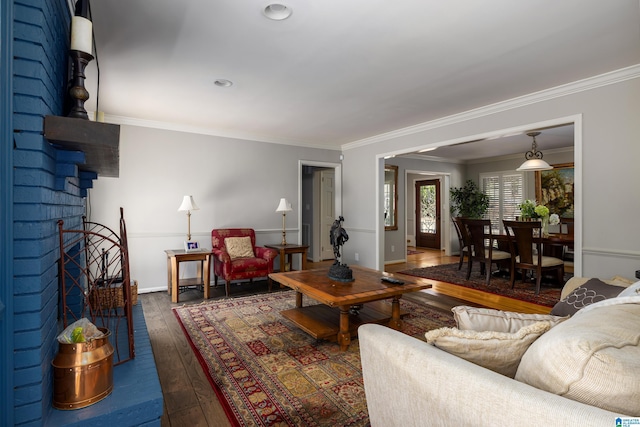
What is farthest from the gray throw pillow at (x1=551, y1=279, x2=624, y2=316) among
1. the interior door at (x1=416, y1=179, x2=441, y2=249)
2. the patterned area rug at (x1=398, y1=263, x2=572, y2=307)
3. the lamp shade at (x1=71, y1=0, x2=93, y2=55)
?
the interior door at (x1=416, y1=179, x2=441, y2=249)

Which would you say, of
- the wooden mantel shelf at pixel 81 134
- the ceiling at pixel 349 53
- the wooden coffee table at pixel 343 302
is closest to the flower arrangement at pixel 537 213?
the ceiling at pixel 349 53

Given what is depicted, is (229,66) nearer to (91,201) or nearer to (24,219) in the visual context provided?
(24,219)

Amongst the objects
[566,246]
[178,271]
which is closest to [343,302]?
[178,271]

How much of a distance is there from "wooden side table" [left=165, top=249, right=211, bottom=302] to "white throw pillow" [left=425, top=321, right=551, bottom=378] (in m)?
3.72

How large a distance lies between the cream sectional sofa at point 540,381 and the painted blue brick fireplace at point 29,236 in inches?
42.6

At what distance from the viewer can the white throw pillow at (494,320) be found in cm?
123

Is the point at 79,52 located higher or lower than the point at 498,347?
higher

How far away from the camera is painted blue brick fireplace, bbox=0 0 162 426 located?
107cm

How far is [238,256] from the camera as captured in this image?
478 centimetres

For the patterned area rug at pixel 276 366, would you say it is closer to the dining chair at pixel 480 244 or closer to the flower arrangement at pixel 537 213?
the dining chair at pixel 480 244

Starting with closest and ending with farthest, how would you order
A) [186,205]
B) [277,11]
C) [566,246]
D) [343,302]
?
1. [277,11]
2. [343,302]
3. [186,205]
4. [566,246]

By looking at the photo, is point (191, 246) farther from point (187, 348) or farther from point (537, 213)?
point (537, 213)

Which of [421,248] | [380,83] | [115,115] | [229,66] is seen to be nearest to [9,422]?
[229,66]

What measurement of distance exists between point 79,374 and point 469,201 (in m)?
8.06
